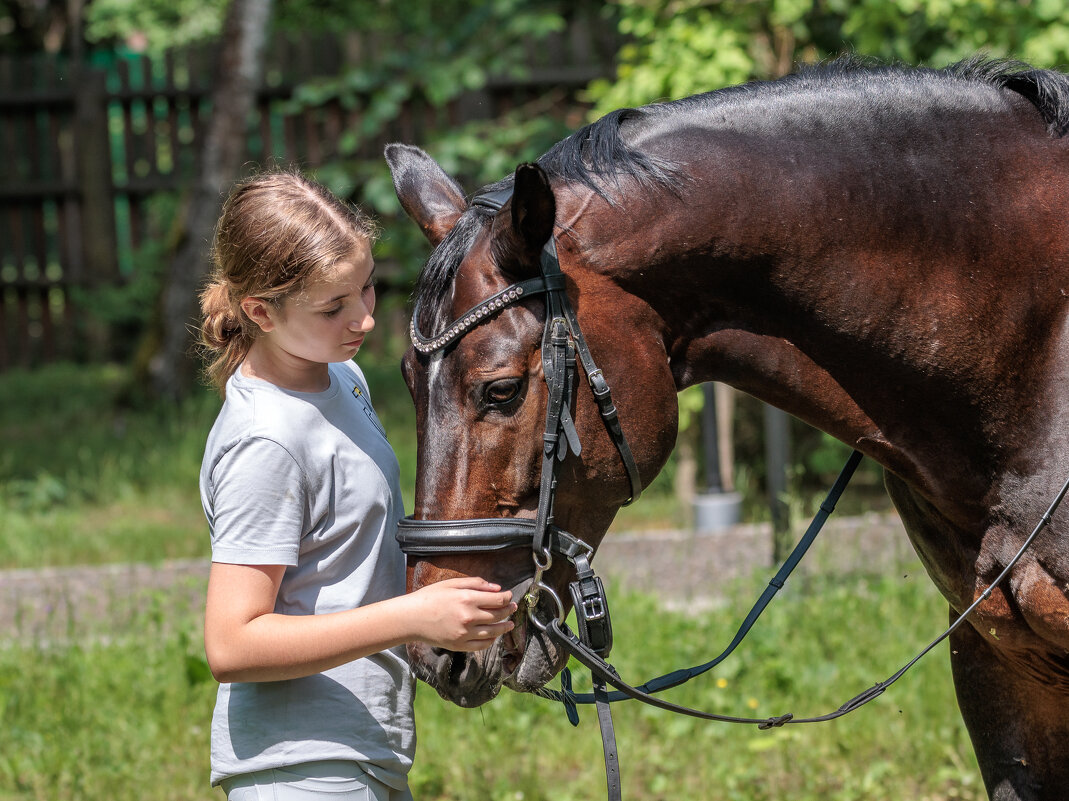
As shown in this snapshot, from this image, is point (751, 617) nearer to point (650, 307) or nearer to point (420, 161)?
point (650, 307)

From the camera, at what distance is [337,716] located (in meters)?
1.94

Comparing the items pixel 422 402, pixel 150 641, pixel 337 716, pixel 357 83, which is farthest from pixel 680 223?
pixel 357 83

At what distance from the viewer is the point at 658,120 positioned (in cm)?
198

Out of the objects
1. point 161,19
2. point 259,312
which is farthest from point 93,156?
point 259,312

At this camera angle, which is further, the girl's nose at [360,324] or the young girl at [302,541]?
the girl's nose at [360,324]

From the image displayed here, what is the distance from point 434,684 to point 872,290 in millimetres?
1043

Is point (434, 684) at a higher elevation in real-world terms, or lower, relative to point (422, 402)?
lower

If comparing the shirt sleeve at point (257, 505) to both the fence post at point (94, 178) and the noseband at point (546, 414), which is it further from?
the fence post at point (94, 178)

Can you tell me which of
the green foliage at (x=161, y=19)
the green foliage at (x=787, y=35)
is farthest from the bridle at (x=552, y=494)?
the green foliage at (x=161, y=19)

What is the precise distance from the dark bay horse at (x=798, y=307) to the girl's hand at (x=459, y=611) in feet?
0.21

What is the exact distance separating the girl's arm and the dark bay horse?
0.08 m

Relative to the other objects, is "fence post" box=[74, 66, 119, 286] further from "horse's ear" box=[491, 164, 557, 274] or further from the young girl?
"horse's ear" box=[491, 164, 557, 274]

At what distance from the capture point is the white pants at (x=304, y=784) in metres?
1.88

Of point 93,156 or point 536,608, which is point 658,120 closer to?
point 536,608
